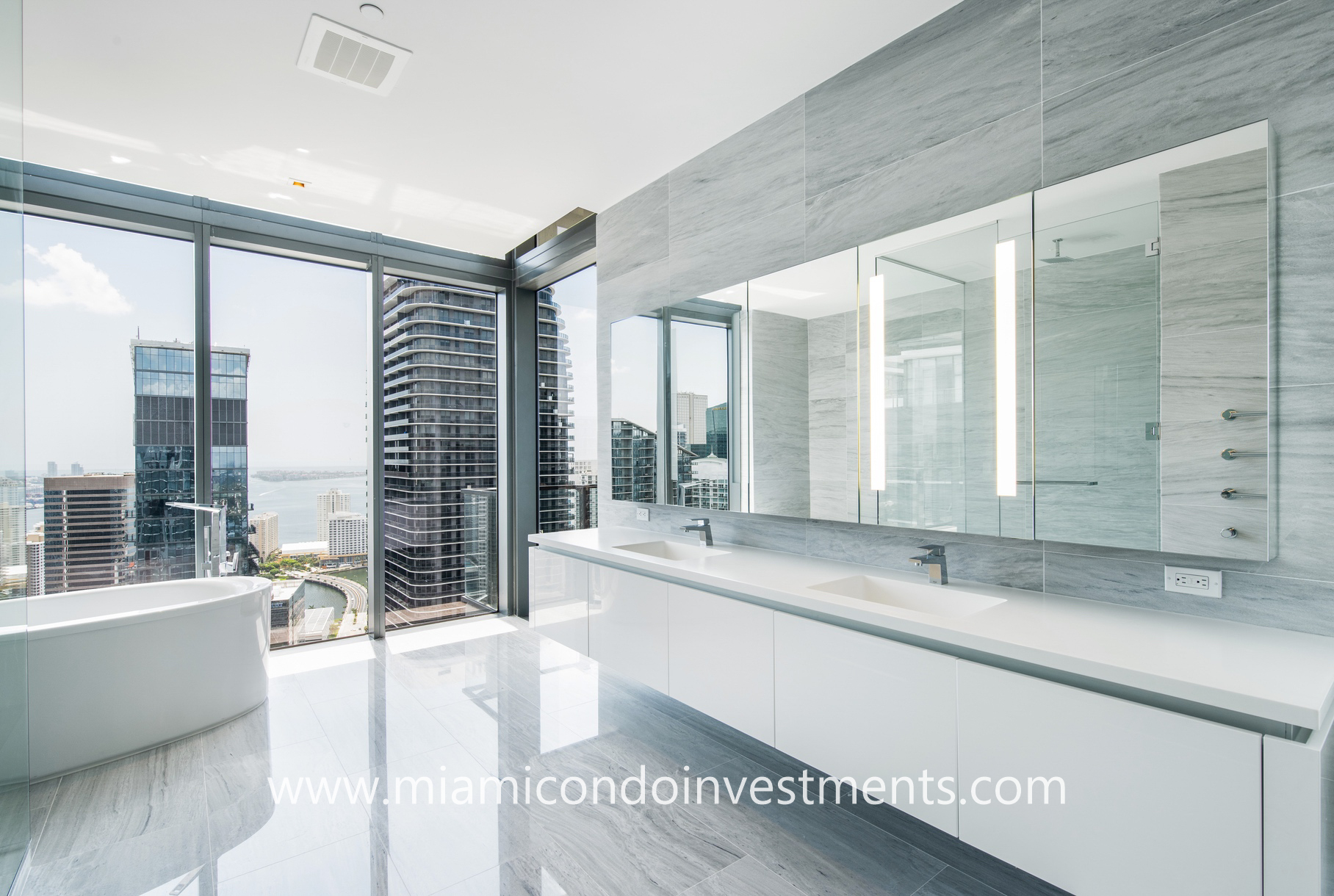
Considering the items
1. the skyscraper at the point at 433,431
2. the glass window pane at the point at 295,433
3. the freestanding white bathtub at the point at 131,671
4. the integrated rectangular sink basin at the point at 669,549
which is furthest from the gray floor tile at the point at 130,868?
the skyscraper at the point at 433,431

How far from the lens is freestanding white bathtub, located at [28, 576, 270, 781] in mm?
2469

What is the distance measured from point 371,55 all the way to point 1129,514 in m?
2.93

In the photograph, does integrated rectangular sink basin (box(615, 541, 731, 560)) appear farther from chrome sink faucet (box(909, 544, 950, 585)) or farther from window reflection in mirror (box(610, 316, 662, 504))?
chrome sink faucet (box(909, 544, 950, 585))

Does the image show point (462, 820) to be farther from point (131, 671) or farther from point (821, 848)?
point (131, 671)

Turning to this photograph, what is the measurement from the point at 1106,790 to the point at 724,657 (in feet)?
3.68

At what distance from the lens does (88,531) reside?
326cm

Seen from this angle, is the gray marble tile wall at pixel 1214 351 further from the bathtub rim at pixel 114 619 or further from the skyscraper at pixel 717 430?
the bathtub rim at pixel 114 619

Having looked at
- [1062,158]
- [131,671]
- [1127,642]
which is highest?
[1062,158]

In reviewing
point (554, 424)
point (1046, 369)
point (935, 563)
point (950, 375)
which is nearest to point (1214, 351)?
point (1046, 369)

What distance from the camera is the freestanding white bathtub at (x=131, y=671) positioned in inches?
97.2

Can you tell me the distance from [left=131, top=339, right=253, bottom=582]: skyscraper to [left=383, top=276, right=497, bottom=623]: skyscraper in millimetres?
841

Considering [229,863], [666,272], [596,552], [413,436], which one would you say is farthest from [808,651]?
[413,436]

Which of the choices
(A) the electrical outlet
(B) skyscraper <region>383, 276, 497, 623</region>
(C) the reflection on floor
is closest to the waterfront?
(B) skyscraper <region>383, 276, 497, 623</region>

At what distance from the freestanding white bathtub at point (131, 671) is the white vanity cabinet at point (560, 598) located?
4.57 feet
